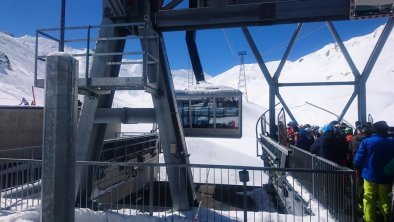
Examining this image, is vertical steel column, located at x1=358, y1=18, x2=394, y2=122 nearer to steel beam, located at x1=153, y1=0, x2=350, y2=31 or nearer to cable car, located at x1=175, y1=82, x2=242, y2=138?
cable car, located at x1=175, y1=82, x2=242, y2=138

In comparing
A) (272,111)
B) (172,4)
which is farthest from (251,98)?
(172,4)

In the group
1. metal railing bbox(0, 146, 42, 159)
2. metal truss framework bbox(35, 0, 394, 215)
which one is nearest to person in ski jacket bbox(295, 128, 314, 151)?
metal truss framework bbox(35, 0, 394, 215)

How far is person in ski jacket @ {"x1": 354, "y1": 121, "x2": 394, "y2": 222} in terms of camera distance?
5668mm

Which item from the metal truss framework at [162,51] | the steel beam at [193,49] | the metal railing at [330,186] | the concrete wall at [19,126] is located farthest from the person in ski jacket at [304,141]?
the concrete wall at [19,126]

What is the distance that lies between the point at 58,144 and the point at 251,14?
20.1 feet

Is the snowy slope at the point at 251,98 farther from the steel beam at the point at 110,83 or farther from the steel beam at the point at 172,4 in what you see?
the steel beam at the point at 172,4

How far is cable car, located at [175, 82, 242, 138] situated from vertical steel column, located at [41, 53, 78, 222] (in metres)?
10.8

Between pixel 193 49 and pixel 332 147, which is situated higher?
pixel 193 49

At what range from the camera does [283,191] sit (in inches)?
400

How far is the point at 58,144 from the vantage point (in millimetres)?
3520

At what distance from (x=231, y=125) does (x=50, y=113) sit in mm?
11199

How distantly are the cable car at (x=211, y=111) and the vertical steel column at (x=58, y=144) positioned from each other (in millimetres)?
10811

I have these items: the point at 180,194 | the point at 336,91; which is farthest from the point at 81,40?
the point at 336,91

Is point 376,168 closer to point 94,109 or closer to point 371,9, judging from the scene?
point 371,9
